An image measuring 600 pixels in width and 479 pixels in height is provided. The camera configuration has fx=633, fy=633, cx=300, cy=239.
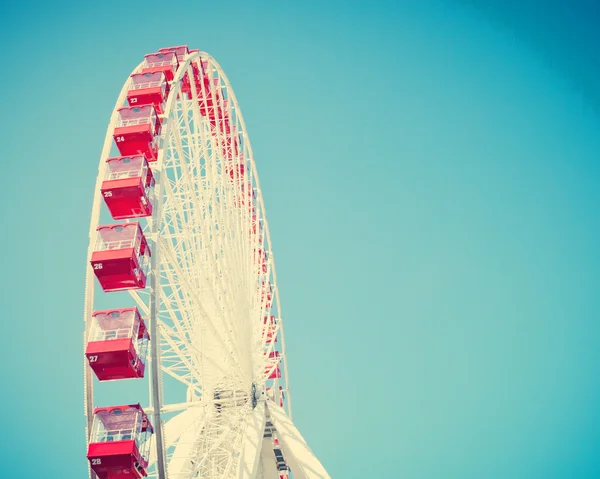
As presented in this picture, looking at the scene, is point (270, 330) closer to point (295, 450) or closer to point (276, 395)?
point (276, 395)

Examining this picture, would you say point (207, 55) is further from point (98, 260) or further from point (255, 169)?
point (98, 260)

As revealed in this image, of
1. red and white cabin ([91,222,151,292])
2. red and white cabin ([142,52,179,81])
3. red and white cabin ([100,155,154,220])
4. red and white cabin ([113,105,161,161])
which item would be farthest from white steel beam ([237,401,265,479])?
red and white cabin ([142,52,179,81])

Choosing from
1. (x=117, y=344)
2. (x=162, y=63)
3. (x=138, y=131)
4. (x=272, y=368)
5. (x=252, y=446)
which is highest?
(x=162, y=63)

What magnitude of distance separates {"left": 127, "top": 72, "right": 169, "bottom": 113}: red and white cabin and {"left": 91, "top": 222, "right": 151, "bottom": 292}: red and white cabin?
3.83 meters

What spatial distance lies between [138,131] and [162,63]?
3803 mm

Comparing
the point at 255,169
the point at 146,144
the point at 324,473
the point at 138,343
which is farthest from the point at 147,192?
the point at 255,169

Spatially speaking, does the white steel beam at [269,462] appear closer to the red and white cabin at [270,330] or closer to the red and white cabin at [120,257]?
the red and white cabin at [270,330]

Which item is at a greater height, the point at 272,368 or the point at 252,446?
the point at 272,368

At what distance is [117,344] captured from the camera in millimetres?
13070

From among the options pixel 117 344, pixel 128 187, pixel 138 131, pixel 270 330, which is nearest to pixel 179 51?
pixel 138 131

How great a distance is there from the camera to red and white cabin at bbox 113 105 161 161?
1516cm

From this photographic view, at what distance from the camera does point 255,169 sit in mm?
25781

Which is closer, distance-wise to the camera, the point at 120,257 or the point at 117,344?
the point at 117,344

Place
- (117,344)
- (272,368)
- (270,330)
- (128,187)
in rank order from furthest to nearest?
Answer: (270,330) < (272,368) < (128,187) < (117,344)
